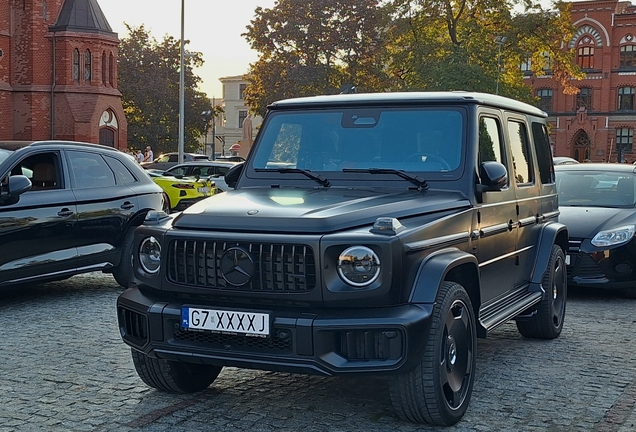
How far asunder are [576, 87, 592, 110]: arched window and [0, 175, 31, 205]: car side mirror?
7588 centimetres

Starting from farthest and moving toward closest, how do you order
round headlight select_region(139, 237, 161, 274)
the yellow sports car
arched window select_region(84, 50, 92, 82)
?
arched window select_region(84, 50, 92, 82), the yellow sports car, round headlight select_region(139, 237, 161, 274)

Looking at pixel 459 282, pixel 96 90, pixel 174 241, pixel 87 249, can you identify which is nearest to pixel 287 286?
pixel 174 241

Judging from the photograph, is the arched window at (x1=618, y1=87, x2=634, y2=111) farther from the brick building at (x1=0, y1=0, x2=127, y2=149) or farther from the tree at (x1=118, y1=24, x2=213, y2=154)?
the brick building at (x1=0, y1=0, x2=127, y2=149)

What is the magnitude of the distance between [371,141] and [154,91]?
68.4m

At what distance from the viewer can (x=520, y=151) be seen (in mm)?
7191

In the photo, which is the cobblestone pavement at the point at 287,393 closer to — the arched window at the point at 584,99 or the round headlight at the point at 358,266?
the round headlight at the point at 358,266

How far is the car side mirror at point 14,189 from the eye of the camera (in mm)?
8797

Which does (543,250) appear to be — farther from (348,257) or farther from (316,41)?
(316,41)

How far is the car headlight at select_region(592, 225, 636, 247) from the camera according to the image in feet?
34.3

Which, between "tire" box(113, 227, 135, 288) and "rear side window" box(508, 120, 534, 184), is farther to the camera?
"tire" box(113, 227, 135, 288)

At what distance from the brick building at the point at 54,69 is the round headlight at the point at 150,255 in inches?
2029

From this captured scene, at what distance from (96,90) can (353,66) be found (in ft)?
53.5

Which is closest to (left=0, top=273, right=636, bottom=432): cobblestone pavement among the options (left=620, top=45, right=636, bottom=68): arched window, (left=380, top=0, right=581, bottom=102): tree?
(left=380, top=0, right=581, bottom=102): tree

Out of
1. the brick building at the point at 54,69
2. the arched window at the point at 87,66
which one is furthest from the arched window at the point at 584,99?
the arched window at the point at 87,66
